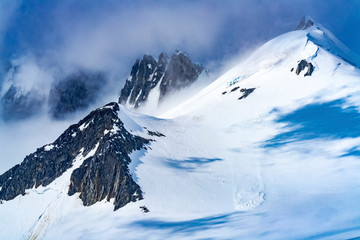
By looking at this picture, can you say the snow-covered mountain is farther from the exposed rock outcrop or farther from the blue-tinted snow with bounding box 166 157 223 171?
the exposed rock outcrop

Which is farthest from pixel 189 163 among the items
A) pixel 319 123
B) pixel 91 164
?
pixel 319 123

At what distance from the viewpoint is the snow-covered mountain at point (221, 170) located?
313ft

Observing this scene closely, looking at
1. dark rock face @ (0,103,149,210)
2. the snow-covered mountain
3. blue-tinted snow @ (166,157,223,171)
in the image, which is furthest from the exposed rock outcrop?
blue-tinted snow @ (166,157,223,171)

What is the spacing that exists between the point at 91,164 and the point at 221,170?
3518 centimetres

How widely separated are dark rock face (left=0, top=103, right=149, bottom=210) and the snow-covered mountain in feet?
1.36

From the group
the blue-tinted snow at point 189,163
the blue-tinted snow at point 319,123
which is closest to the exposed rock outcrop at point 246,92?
the blue-tinted snow at point 319,123

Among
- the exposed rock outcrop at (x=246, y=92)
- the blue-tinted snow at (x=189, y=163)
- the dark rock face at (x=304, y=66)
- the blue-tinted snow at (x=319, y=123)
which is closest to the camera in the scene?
the blue-tinted snow at (x=189, y=163)

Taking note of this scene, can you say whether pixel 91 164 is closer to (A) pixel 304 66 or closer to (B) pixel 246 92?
(B) pixel 246 92

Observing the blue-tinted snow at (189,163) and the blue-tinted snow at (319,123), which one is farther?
the blue-tinted snow at (319,123)

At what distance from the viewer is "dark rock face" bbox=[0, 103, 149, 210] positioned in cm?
12131

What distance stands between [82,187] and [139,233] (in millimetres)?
34298

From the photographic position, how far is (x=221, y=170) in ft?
409

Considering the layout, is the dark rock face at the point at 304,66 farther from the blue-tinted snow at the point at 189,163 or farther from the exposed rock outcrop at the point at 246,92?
the blue-tinted snow at the point at 189,163

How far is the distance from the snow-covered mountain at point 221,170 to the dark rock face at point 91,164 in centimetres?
41
